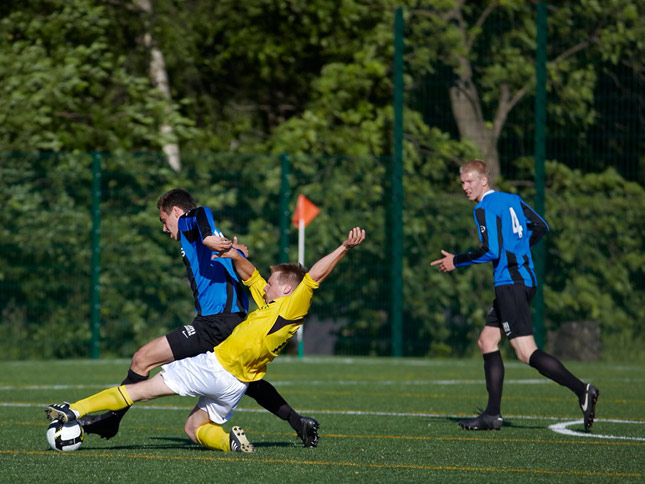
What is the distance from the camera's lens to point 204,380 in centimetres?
708

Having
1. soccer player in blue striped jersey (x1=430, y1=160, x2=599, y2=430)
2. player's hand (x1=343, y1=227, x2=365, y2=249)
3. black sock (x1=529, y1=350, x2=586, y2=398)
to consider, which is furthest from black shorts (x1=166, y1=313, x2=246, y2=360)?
black sock (x1=529, y1=350, x2=586, y2=398)

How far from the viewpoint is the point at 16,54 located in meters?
20.5

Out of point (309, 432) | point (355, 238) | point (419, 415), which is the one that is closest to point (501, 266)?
point (419, 415)

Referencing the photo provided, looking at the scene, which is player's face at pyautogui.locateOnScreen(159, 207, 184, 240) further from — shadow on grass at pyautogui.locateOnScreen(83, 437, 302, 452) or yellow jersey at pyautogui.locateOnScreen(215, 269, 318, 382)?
shadow on grass at pyautogui.locateOnScreen(83, 437, 302, 452)

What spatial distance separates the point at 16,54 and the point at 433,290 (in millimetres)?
8380

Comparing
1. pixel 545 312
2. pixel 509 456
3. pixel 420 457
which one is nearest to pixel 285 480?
pixel 420 457

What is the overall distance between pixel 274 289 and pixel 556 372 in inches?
91.0

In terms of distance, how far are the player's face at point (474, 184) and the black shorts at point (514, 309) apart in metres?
0.72

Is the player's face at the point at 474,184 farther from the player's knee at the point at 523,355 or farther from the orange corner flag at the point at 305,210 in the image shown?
the orange corner flag at the point at 305,210

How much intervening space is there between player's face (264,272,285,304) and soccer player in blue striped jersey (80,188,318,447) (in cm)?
33

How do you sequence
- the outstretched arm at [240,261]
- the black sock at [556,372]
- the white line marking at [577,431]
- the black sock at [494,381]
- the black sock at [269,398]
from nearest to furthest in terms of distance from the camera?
the outstretched arm at [240,261], the black sock at [269,398], the white line marking at [577,431], the black sock at [556,372], the black sock at [494,381]

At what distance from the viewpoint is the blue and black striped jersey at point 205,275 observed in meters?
7.66

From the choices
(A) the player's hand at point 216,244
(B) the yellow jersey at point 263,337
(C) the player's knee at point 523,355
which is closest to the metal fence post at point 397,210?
(C) the player's knee at point 523,355

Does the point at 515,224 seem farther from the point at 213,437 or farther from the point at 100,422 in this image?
the point at 100,422
